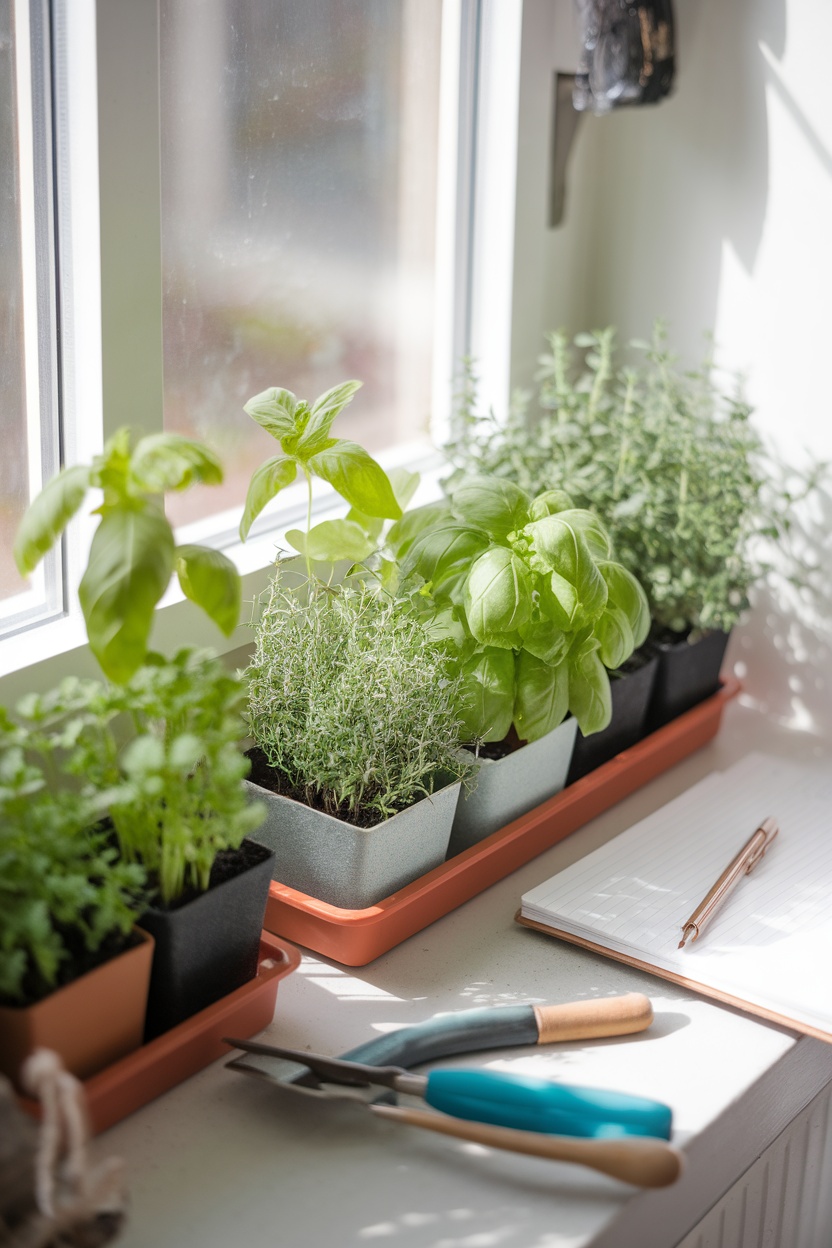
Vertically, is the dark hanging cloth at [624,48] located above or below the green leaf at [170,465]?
above

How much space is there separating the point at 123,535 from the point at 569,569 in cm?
35

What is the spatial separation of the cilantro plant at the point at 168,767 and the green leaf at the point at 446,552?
25cm

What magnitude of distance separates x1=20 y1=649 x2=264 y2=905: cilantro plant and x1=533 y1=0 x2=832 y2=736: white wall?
2.38 ft

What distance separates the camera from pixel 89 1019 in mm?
677

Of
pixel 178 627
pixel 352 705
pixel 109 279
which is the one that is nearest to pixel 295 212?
pixel 109 279

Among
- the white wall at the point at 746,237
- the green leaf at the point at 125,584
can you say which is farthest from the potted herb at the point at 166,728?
the white wall at the point at 746,237

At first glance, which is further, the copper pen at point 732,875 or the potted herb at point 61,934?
the copper pen at point 732,875

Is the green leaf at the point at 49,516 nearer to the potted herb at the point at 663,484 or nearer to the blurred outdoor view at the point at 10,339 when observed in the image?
the blurred outdoor view at the point at 10,339

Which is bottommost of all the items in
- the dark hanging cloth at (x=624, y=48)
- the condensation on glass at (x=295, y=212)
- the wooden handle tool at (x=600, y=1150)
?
the wooden handle tool at (x=600, y=1150)

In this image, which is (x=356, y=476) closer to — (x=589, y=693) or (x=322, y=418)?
(x=322, y=418)

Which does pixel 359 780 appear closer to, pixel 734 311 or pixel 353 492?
pixel 353 492

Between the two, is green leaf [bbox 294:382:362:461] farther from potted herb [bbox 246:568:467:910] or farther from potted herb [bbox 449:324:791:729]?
potted herb [bbox 449:324:791:729]

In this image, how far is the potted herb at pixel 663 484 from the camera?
1154mm

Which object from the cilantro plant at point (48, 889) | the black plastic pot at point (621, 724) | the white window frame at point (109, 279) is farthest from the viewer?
the black plastic pot at point (621, 724)
